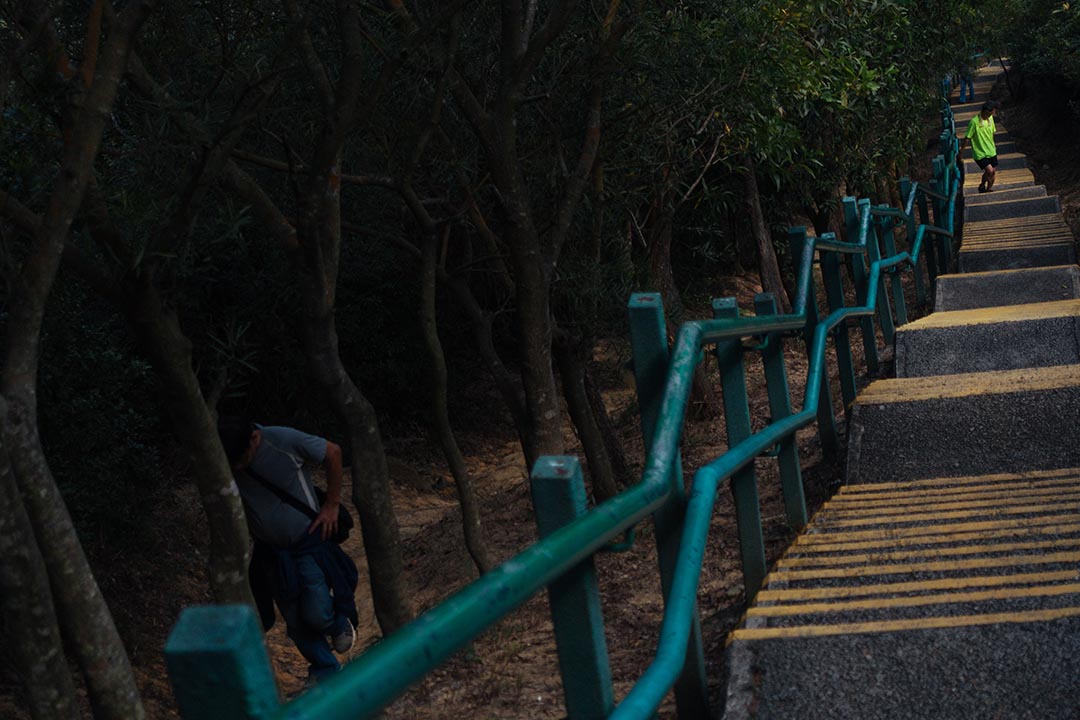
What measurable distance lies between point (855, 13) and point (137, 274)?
897cm

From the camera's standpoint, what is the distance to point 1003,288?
11.6 metres

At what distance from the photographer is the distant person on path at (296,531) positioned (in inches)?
243

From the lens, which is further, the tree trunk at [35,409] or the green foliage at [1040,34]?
the green foliage at [1040,34]

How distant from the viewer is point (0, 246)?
566 centimetres

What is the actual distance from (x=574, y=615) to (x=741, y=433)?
194 centimetres

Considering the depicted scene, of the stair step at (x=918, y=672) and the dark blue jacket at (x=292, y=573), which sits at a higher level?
the stair step at (x=918, y=672)

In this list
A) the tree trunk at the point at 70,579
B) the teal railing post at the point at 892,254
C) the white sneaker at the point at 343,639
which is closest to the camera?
the tree trunk at the point at 70,579

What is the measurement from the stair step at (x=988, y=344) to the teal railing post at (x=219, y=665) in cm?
737

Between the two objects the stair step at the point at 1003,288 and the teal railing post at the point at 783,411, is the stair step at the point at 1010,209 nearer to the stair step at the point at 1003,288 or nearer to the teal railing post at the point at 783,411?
the stair step at the point at 1003,288

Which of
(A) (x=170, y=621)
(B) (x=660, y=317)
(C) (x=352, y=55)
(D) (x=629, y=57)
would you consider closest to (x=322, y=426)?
(A) (x=170, y=621)

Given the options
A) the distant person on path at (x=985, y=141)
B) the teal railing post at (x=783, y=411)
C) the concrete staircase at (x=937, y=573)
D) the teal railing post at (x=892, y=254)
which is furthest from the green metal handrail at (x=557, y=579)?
the distant person on path at (x=985, y=141)

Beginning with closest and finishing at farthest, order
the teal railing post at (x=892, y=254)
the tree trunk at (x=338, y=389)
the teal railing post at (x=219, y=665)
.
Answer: the teal railing post at (x=219, y=665), the tree trunk at (x=338, y=389), the teal railing post at (x=892, y=254)

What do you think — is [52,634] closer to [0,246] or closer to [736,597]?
[0,246]

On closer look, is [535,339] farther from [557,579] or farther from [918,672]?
[557,579]
